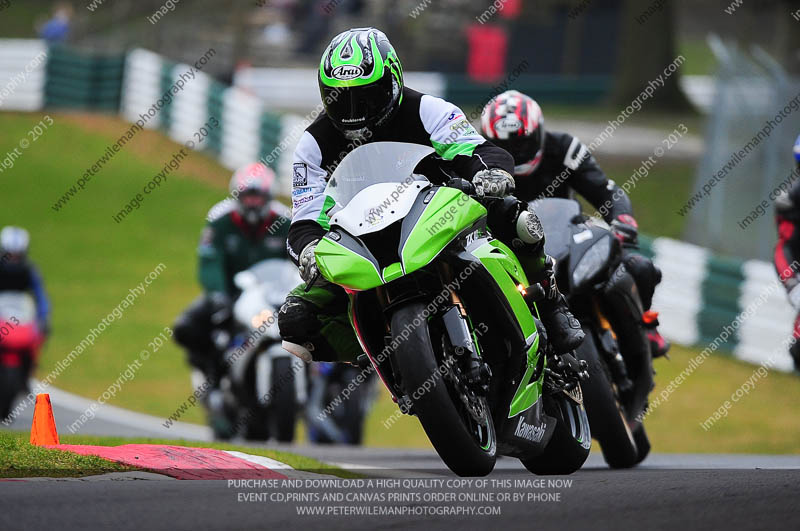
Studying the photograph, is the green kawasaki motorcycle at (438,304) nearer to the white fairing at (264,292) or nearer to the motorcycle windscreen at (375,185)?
the motorcycle windscreen at (375,185)

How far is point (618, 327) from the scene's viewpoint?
8.34 m

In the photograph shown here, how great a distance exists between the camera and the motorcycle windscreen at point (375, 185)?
619cm

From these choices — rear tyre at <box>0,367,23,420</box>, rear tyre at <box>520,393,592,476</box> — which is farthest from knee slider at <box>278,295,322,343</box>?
rear tyre at <box>0,367,23,420</box>

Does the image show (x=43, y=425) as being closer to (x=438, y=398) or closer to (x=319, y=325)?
(x=319, y=325)

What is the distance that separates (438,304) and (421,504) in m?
1.05

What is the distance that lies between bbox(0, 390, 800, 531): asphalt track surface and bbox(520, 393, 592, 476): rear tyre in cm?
58

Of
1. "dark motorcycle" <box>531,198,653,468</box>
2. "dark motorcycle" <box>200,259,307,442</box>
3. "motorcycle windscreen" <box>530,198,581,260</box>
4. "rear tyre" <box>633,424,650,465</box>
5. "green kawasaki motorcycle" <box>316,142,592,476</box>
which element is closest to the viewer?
"green kawasaki motorcycle" <box>316,142,592,476</box>

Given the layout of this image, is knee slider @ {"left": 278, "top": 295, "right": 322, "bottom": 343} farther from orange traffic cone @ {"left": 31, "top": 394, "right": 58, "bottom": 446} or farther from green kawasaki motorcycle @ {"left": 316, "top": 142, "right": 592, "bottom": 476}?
orange traffic cone @ {"left": 31, "top": 394, "right": 58, "bottom": 446}

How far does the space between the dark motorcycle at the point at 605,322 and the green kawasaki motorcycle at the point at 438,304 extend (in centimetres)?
104

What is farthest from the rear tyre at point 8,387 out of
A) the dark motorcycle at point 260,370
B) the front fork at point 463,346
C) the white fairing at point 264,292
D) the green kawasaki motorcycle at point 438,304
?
the front fork at point 463,346

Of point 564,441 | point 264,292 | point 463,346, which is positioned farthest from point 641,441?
point 264,292

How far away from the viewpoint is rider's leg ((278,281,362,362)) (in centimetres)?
671

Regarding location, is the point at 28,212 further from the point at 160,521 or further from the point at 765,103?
the point at 160,521

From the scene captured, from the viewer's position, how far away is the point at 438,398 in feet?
19.4
